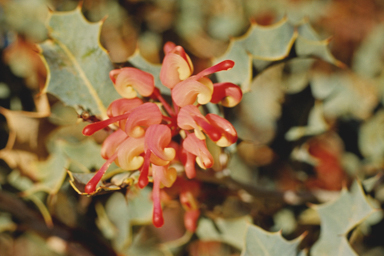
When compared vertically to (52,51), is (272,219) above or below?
below

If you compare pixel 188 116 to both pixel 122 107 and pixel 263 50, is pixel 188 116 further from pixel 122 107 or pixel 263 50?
pixel 263 50

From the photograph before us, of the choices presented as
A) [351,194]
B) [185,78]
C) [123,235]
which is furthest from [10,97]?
[351,194]

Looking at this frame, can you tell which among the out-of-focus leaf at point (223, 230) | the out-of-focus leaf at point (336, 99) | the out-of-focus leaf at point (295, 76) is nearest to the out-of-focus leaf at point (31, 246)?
the out-of-focus leaf at point (223, 230)

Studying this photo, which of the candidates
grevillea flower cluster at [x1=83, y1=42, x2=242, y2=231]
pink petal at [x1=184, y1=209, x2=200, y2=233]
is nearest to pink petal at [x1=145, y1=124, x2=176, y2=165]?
grevillea flower cluster at [x1=83, y1=42, x2=242, y2=231]

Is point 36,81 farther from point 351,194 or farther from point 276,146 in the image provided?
point 351,194

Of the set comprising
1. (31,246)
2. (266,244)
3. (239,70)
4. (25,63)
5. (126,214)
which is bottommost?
(31,246)

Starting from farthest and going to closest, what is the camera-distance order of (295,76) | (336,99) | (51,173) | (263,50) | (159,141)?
(336,99) < (295,76) < (51,173) < (263,50) < (159,141)

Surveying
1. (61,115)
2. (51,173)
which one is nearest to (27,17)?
(61,115)
